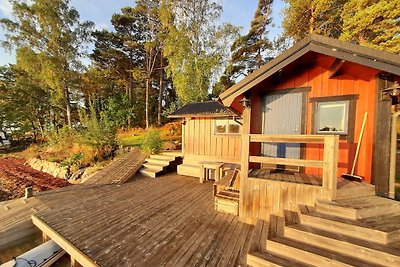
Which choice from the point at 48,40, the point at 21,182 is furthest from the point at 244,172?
the point at 48,40

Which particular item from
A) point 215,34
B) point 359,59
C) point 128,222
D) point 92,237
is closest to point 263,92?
point 359,59

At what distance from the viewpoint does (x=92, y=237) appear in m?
3.14

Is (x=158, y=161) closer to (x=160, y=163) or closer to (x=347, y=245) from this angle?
(x=160, y=163)

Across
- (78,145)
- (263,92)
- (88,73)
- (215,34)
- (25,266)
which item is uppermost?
(215,34)

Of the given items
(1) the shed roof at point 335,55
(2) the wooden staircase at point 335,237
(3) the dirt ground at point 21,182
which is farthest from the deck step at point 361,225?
(3) the dirt ground at point 21,182

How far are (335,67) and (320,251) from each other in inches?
135

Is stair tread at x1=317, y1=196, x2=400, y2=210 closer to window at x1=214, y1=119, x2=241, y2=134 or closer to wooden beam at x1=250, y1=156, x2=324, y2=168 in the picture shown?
wooden beam at x1=250, y1=156, x2=324, y2=168

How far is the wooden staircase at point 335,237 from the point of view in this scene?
2.12 m

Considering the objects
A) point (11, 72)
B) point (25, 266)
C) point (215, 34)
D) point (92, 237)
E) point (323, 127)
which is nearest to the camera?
point (25, 266)

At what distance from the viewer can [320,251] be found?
7.41 ft

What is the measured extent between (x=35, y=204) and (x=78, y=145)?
6345mm

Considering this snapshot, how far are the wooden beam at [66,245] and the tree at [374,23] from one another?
14319mm

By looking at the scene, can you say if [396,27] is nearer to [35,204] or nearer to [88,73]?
[35,204]

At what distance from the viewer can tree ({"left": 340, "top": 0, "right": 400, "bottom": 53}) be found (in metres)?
8.97
